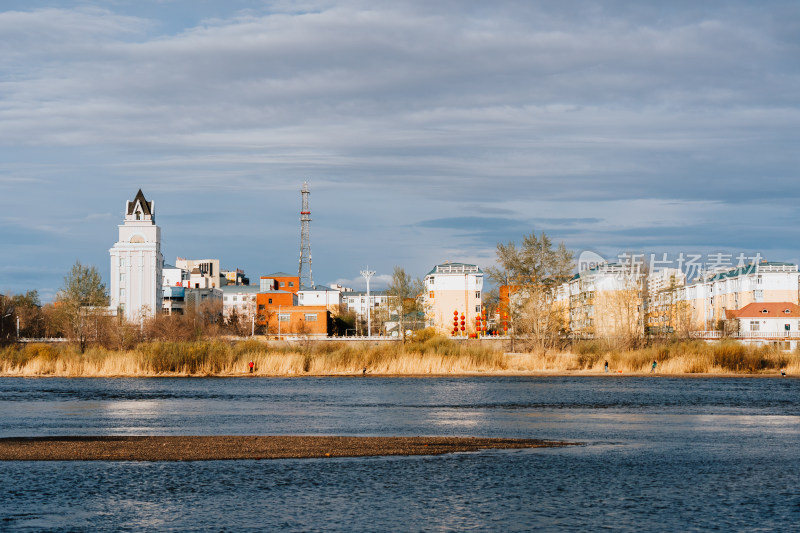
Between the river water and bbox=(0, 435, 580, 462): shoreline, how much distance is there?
3.17ft

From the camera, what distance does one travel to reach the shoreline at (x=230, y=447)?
939 inches

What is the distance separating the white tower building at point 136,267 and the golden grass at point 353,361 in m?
97.5

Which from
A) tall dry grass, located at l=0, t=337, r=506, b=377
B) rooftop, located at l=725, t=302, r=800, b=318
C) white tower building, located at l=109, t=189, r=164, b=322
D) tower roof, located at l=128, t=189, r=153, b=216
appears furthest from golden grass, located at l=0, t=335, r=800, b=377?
tower roof, located at l=128, t=189, r=153, b=216

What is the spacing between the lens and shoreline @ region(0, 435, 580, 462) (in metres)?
23.8

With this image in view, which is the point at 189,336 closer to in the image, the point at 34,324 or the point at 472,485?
the point at 34,324

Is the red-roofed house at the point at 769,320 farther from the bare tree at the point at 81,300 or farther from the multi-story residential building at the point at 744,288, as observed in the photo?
the bare tree at the point at 81,300

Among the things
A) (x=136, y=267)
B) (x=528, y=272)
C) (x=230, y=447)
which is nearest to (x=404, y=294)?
(x=528, y=272)

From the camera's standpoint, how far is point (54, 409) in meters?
40.8

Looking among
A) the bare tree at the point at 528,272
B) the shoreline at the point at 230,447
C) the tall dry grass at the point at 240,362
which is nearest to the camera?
the shoreline at the point at 230,447

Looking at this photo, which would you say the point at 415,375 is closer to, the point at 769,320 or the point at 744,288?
the point at 769,320

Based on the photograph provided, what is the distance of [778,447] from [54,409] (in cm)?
3007

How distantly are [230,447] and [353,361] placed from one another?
4944cm

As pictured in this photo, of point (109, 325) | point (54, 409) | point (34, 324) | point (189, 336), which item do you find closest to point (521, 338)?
→ point (189, 336)

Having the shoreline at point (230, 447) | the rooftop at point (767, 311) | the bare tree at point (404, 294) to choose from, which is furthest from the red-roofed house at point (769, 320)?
the shoreline at point (230, 447)
